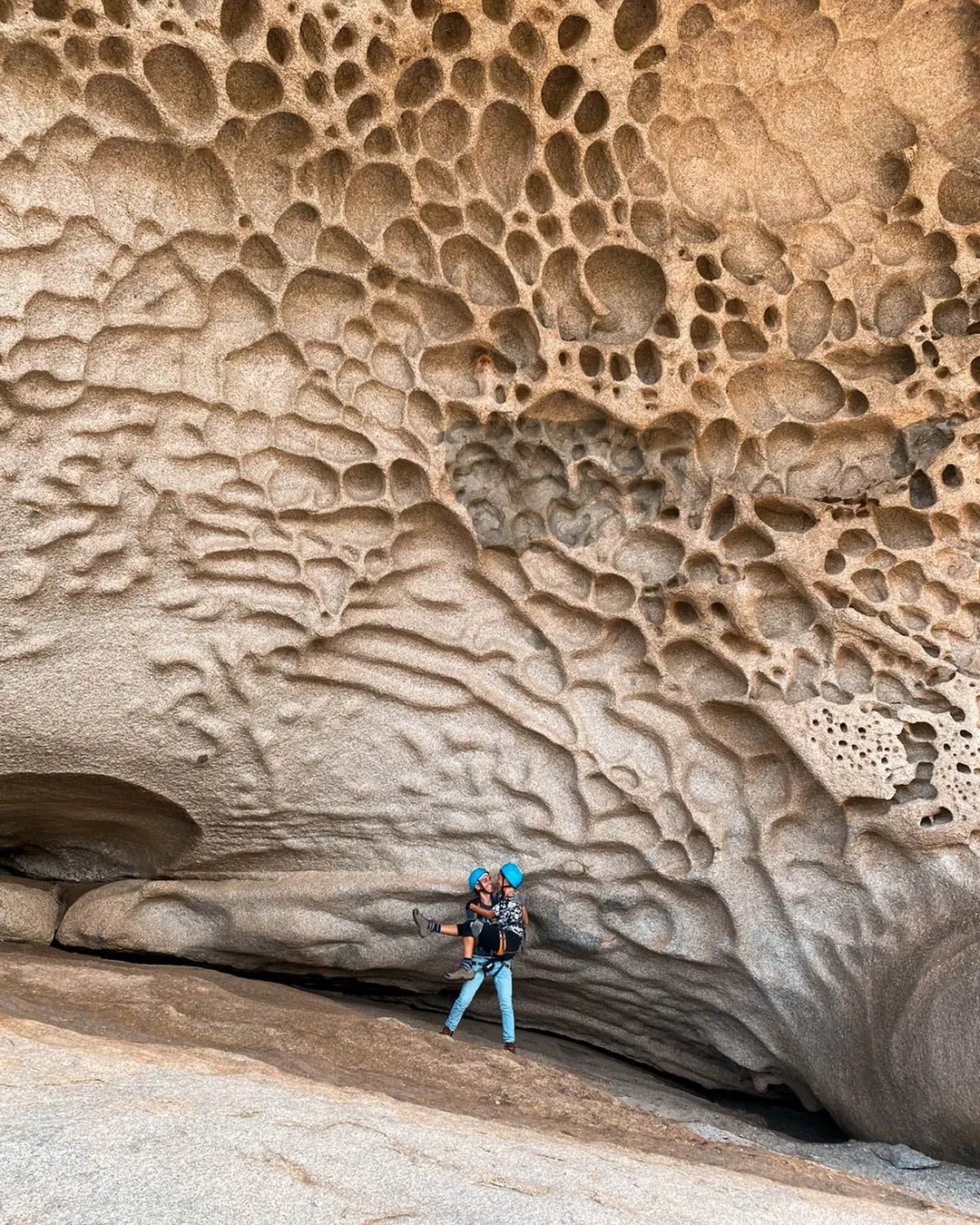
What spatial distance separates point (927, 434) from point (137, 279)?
2.24 m

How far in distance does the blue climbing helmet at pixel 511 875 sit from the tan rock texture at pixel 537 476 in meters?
0.12

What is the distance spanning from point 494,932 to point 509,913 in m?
0.08

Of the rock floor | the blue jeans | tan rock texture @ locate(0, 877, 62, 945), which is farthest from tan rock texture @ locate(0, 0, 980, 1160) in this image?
the rock floor

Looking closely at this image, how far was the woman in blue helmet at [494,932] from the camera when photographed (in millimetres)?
3844

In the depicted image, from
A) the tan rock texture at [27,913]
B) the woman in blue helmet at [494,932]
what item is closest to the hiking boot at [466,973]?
the woman in blue helmet at [494,932]

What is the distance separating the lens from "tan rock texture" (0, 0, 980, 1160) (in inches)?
129

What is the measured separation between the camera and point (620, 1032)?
4.41m

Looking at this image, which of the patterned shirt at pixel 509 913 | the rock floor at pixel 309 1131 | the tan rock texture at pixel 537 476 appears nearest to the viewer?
the rock floor at pixel 309 1131

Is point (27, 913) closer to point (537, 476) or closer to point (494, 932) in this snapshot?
point (494, 932)

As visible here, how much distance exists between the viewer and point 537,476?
12.2ft

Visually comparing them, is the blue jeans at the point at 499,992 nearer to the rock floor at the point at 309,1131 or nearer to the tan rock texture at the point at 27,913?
the rock floor at the point at 309,1131

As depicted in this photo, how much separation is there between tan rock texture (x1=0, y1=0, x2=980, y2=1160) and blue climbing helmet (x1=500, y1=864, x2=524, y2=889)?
0.40ft

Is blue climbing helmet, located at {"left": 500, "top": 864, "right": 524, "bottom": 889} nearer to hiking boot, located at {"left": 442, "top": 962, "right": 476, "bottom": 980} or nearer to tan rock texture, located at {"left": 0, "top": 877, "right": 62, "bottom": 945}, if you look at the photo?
hiking boot, located at {"left": 442, "top": 962, "right": 476, "bottom": 980}

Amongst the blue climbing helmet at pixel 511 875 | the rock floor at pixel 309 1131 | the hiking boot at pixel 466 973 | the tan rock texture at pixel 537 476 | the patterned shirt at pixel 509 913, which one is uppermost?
the tan rock texture at pixel 537 476
